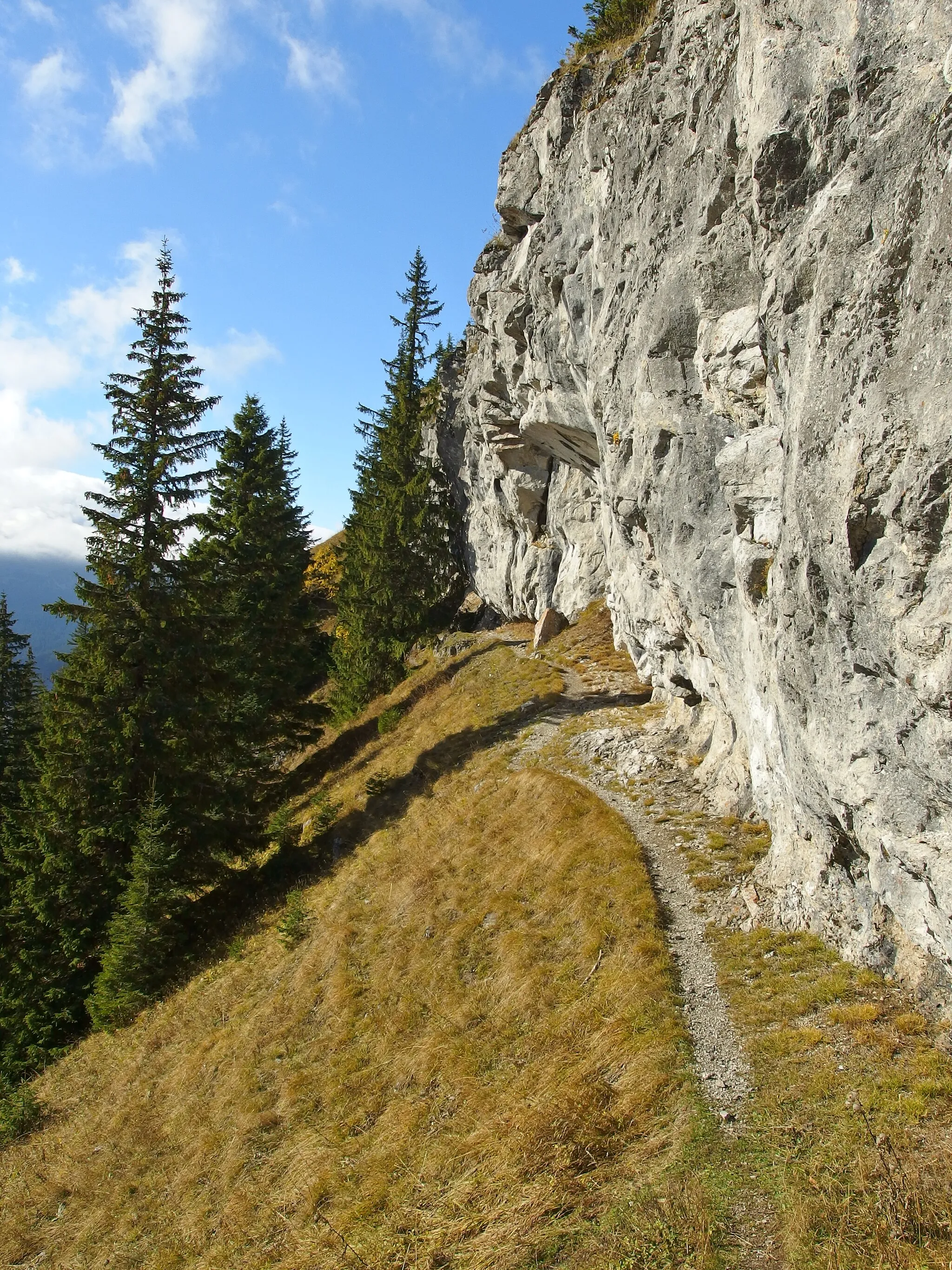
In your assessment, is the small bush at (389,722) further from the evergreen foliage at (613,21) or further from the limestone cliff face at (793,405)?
the evergreen foliage at (613,21)

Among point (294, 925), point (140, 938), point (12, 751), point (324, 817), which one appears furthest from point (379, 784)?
point (12, 751)

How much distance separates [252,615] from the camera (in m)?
29.3

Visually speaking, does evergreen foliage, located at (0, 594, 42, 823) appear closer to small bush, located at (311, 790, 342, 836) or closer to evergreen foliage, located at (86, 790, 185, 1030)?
evergreen foliage, located at (86, 790, 185, 1030)

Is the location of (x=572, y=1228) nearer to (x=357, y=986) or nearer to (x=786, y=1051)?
(x=786, y=1051)

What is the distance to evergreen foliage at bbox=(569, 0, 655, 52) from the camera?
1978cm

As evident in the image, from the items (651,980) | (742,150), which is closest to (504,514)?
(742,150)

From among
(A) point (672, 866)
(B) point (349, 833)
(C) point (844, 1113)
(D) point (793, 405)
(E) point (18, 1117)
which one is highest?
(D) point (793, 405)

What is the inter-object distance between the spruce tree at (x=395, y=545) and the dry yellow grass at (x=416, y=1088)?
48.2 feet

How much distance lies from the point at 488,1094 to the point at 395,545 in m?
28.2

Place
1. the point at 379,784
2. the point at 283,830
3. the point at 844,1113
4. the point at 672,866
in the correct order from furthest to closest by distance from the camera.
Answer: the point at 379,784, the point at 283,830, the point at 672,866, the point at 844,1113

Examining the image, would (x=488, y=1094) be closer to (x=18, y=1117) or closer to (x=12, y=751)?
(x=18, y=1117)

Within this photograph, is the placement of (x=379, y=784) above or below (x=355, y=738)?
below

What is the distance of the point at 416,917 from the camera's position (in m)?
16.2

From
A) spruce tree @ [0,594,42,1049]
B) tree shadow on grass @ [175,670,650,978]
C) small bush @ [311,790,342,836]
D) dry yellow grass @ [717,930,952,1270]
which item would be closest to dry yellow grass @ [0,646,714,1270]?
dry yellow grass @ [717,930,952,1270]
